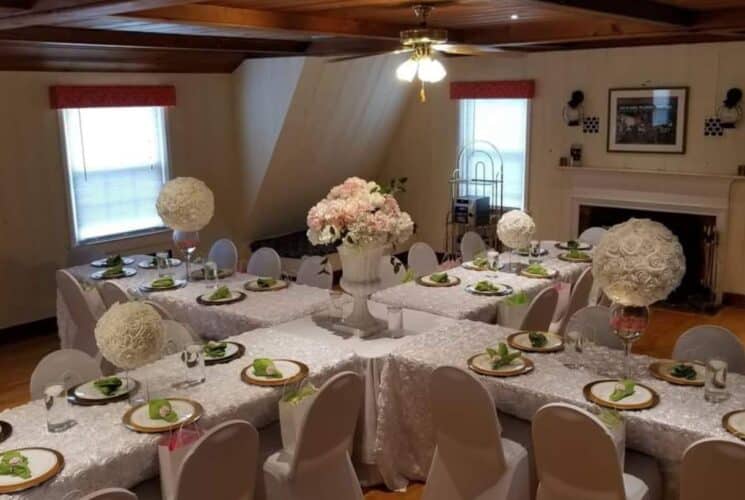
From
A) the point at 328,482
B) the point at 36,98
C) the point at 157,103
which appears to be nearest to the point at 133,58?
the point at 157,103

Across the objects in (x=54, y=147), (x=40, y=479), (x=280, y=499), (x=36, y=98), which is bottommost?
(x=280, y=499)

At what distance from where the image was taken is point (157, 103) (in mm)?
7188

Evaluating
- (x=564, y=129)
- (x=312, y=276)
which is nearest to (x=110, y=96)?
(x=312, y=276)

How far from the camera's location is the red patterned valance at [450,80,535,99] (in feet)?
25.8

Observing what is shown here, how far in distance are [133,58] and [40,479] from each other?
545cm

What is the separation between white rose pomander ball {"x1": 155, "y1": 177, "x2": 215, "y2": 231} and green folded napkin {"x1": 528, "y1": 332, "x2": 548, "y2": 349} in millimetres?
2346

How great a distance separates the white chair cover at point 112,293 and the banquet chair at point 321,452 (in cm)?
217

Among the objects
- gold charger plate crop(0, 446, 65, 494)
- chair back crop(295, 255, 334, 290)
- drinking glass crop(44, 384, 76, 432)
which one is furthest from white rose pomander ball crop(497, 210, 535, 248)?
gold charger plate crop(0, 446, 65, 494)

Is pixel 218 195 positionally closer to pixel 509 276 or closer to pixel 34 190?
pixel 34 190

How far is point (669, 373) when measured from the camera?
120 inches

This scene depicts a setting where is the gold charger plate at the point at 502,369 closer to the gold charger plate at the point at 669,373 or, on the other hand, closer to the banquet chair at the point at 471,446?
the banquet chair at the point at 471,446

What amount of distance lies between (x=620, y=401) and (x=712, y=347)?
2.79 feet

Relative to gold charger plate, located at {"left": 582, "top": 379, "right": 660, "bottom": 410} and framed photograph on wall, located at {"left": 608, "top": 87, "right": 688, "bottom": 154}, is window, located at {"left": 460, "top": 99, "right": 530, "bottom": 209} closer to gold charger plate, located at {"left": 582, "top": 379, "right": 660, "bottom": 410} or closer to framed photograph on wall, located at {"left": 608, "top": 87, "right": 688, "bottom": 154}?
framed photograph on wall, located at {"left": 608, "top": 87, "right": 688, "bottom": 154}

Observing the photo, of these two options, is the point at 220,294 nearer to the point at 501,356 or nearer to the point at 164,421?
the point at 164,421
